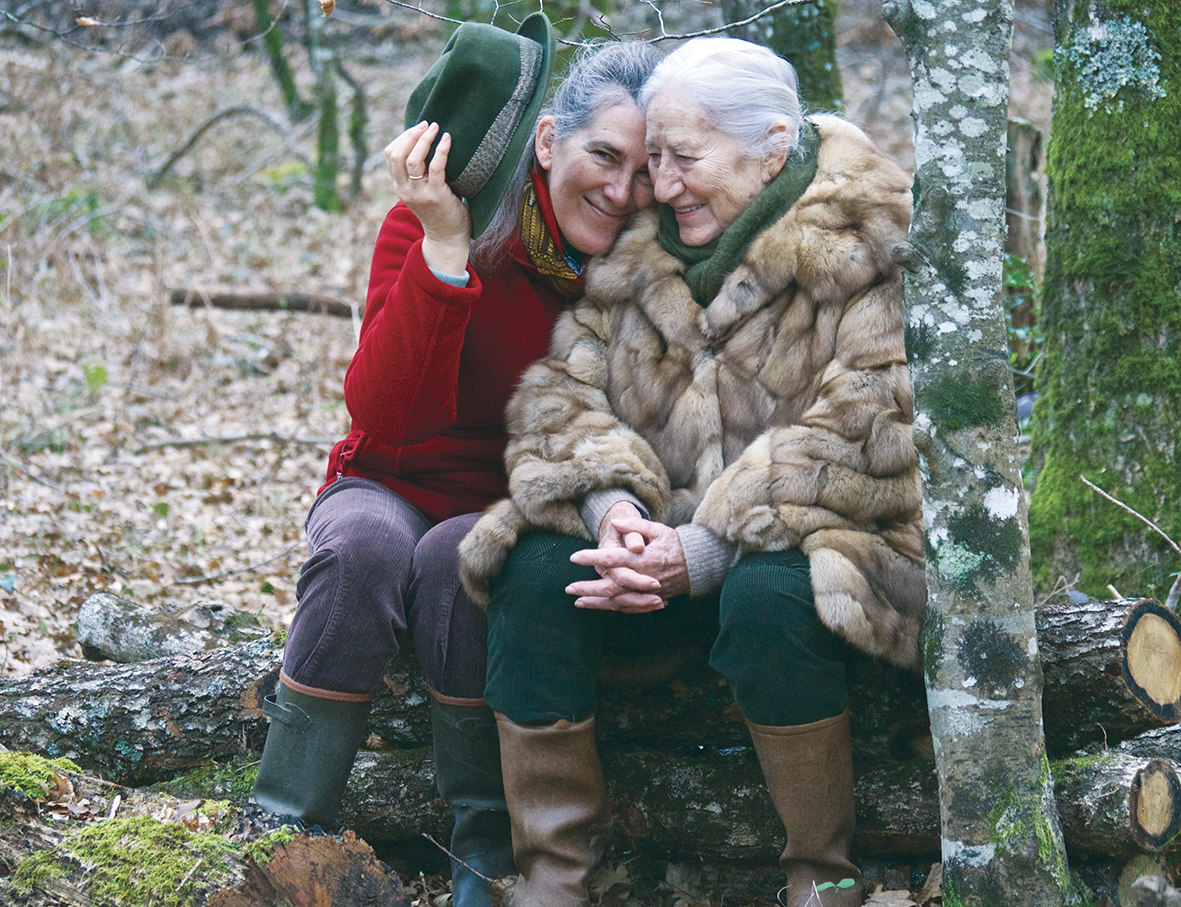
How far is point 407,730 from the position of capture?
10.2 ft

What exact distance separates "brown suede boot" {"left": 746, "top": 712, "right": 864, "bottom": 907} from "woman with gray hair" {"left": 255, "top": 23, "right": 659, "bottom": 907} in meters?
0.79

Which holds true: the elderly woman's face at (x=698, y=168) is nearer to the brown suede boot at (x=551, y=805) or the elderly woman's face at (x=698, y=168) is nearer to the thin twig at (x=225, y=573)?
the brown suede boot at (x=551, y=805)

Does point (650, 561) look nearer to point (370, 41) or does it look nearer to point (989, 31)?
point (989, 31)

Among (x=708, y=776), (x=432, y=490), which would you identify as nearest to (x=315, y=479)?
(x=432, y=490)

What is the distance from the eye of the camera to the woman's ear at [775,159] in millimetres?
2949

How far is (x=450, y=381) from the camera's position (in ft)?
9.72

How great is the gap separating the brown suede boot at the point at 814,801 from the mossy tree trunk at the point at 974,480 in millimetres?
271

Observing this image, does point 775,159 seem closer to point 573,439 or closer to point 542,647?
point 573,439

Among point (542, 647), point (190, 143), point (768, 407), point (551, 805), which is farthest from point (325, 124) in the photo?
point (551, 805)

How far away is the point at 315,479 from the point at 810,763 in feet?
13.8

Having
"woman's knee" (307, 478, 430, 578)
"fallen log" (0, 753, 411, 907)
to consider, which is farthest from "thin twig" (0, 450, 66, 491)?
"fallen log" (0, 753, 411, 907)

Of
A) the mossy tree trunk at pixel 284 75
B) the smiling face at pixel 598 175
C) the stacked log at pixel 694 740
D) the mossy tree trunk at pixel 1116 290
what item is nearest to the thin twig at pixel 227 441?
the stacked log at pixel 694 740

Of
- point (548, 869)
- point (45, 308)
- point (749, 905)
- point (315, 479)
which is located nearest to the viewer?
point (548, 869)

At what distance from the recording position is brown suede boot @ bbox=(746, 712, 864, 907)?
8.10 ft
